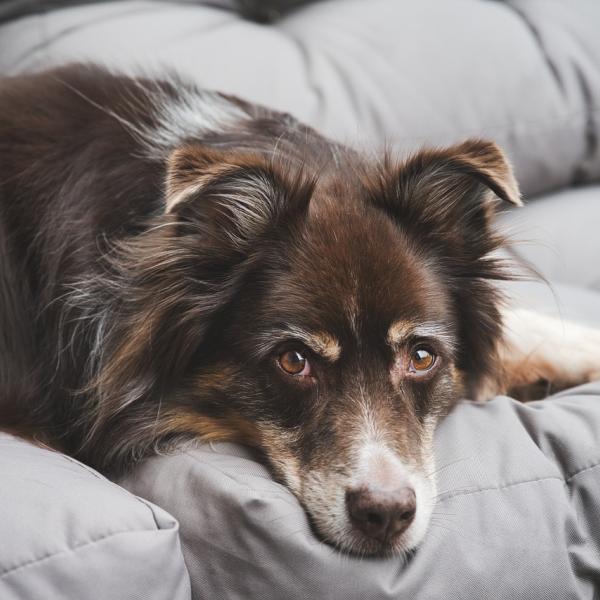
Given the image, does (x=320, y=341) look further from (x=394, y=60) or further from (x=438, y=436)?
(x=394, y=60)

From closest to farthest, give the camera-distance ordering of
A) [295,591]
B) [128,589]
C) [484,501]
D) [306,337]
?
1. [128,589]
2. [295,591]
3. [484,501]
4. [306,337]

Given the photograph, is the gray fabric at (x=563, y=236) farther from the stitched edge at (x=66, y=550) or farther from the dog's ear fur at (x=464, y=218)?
the stitched edge at (x=66, y=550)

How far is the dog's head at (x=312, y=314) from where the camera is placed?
7.64 ft

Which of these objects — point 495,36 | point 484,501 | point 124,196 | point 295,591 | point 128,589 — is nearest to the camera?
point 128,589

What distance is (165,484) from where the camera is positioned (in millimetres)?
2289

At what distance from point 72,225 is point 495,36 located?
282 centimetres

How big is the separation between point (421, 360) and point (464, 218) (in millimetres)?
518

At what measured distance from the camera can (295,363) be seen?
241 cm

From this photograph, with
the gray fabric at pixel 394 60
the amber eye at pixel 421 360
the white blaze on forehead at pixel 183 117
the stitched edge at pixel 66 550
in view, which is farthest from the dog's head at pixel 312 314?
the gray fabric at pixel 394 60

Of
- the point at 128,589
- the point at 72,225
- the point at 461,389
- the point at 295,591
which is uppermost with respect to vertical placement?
the point at 72,225

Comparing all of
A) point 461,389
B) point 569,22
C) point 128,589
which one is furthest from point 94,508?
point 569,22

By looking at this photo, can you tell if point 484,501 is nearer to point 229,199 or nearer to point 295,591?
point 295,591

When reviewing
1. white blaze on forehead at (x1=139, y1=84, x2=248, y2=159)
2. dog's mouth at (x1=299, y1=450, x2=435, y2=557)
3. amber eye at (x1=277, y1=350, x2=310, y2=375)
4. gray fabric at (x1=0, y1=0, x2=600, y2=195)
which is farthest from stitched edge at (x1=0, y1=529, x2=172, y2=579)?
gray fabric at (x1=0, y1=0, x2=600, y2=195)

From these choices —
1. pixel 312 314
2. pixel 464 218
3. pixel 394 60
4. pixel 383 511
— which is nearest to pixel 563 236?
pixel 394 60
